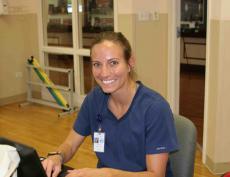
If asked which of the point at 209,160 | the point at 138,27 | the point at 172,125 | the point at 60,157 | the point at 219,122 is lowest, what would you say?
Answer: the point at 209,160

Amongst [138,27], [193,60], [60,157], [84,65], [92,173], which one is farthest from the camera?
[193,60]

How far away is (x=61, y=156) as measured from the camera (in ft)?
4.78

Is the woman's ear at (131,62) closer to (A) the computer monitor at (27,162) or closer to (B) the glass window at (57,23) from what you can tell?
(A) the computer monitor at (27,162)

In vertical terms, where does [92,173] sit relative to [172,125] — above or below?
below

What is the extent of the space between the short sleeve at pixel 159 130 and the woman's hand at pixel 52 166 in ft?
1.10

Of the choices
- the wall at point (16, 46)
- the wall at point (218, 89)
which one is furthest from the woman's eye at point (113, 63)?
the wall at point (16, 46)

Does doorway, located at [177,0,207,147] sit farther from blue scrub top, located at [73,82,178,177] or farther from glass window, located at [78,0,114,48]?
blue scrub top, located at [73,82,178,177]

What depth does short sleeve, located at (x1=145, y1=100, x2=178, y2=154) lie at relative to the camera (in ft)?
4.29

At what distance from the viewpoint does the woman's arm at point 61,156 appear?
1.29m

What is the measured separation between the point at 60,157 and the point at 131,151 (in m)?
0.29

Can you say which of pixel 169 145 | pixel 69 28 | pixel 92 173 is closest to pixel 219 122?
pixel 169 145

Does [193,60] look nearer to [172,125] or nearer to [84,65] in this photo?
[84,65]

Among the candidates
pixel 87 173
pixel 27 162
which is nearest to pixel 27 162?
pixel 27 162

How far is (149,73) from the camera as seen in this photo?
4.02 m
